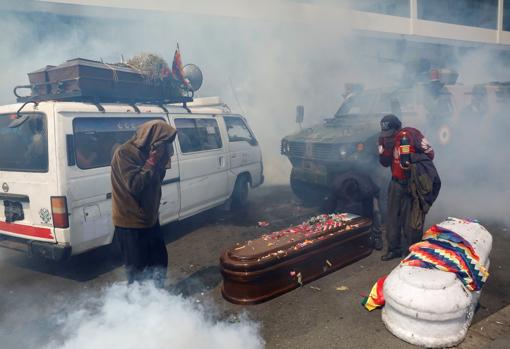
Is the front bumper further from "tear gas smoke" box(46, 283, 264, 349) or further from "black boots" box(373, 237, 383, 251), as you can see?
"black boots" box(373, 237, 383, 251)

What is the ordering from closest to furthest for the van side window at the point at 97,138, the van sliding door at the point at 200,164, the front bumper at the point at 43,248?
1. the front bumper at the point at 43,248
2. the van side window at the point at 97,138
3. the van sliding door at the point at 200,164

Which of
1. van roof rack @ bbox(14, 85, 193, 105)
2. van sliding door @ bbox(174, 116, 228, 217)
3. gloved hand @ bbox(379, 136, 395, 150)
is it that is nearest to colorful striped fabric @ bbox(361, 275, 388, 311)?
gloved hand @ bbox(379, 136, 395, 150)

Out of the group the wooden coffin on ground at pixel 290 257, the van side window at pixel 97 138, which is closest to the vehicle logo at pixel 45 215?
the van side window at pixel 97 138

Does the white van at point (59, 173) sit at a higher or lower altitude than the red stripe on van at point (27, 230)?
higher

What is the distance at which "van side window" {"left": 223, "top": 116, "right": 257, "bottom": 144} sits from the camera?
272 inches

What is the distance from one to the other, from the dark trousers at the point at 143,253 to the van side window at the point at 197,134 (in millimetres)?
2316

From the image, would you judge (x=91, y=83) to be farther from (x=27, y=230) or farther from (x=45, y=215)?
(x=27, y=230)

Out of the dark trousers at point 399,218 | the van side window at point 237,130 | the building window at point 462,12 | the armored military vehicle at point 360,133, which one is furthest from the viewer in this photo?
the building window at point 462,12

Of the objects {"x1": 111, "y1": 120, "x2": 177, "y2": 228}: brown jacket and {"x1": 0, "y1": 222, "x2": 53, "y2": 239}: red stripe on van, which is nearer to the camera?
{"x1": 111, "y1": 120, "x2": 177, "y2": 228}: brown jacket

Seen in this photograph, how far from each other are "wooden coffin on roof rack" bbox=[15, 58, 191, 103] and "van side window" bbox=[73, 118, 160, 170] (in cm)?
38

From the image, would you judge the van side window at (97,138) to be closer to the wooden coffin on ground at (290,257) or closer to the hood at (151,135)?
the hood at (151,135)

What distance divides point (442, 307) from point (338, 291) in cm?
125

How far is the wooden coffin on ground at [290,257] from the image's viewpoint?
11.4 ft

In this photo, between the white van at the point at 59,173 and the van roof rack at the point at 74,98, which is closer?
the white van at the point at 59,173
